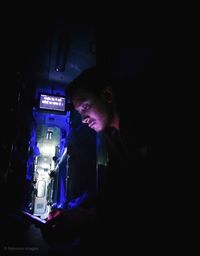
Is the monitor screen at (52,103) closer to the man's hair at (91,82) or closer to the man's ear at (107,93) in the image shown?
the man's hair at (91,82)

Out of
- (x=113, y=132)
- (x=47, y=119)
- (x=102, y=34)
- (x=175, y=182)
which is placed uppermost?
(x=102, y=34)

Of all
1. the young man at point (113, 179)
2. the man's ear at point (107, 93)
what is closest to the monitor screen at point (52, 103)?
the young man at point (113, 179)

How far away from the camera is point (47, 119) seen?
9805 mm

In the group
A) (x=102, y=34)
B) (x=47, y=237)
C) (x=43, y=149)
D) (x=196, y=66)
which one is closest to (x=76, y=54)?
(x=102, y=34)

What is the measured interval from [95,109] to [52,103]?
19.1ft

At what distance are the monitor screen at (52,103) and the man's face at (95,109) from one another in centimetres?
555

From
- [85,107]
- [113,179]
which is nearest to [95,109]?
[85,107]

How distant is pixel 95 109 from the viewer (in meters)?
2.66

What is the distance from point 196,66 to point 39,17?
510 cm

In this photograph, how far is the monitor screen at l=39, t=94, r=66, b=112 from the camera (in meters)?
8.02

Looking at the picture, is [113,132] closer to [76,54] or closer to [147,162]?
[147,162]

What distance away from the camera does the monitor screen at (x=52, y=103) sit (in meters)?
8.02

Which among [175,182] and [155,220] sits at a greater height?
[175,182]

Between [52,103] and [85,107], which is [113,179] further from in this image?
[52,103]
